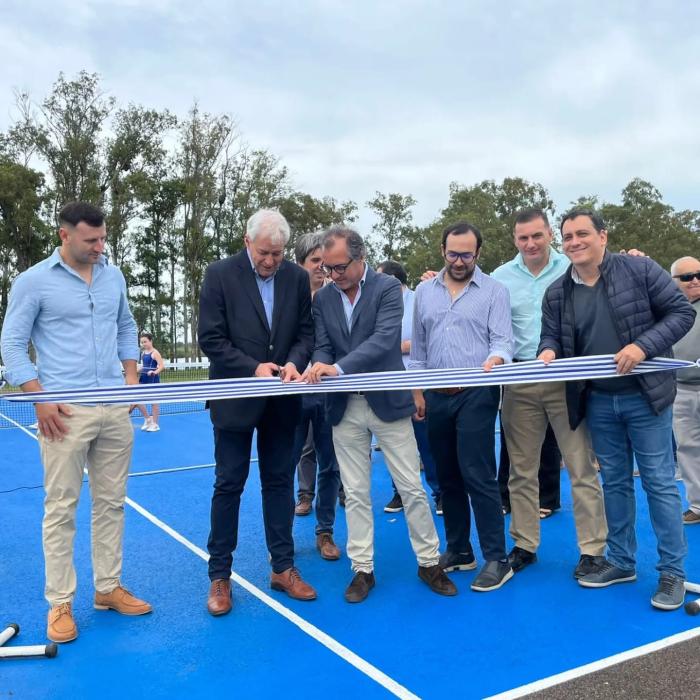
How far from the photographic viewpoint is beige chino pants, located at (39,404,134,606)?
368 cm

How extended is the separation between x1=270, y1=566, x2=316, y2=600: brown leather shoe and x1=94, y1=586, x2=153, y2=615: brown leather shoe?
758 millimetres

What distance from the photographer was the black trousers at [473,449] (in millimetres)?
4098

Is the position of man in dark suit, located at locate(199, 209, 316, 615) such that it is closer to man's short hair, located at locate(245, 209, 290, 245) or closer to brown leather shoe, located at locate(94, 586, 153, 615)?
man's short hair, located at locate(245, 209, 290, 245)

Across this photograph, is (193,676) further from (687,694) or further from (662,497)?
(662,497)

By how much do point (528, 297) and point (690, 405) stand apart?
5.93 feet

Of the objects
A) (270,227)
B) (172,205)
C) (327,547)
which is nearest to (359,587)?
(327,547)

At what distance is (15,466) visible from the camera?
844 cm

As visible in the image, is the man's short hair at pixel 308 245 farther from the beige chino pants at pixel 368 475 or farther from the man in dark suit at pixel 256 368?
the beige chino pants at pixel 368 475

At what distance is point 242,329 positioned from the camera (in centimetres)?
403

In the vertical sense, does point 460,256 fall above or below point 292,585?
above

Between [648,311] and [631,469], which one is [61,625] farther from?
[648,311]

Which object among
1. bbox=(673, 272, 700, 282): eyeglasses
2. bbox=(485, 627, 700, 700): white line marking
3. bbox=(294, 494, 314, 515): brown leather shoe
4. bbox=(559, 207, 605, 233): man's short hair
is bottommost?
bbox=(294, 494, 314, 515): brown leather shoe

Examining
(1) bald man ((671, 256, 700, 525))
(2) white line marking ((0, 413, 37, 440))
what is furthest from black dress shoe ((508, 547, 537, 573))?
(2) white line marking ((0, 413, 37, 440))

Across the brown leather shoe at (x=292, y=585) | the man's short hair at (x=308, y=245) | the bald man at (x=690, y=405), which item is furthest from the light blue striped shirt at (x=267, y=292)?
the bald man at (x=690, y=405)
